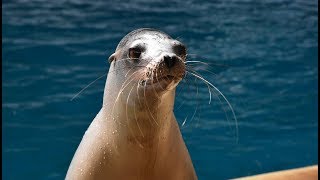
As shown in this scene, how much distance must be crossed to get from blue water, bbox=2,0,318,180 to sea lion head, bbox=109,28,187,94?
406 centimetres

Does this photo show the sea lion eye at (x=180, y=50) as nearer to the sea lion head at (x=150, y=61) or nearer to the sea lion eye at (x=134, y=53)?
the sea lion head at (x=150, y=61)

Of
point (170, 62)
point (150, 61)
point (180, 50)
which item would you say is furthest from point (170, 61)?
point (180, 50)

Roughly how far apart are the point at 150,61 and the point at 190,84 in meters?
4.02

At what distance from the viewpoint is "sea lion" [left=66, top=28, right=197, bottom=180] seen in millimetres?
2643

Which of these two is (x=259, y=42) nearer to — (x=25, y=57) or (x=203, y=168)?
(x=203, y=168)

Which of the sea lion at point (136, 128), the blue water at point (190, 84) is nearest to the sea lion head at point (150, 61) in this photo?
the sea lion at point (136, 128)

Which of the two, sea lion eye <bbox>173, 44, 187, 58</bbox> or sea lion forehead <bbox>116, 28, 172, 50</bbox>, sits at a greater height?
sea lion forehead <bbox>116, 28, 172, 50</bbox>

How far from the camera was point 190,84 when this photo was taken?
21.6ft

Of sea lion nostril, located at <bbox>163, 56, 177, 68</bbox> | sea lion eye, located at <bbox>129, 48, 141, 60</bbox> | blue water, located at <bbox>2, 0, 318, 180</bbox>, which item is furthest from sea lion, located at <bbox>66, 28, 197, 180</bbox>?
blue water, located at <bbox>2, 0, 318, 180</bbox>

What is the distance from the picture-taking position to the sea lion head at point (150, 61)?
2443 millimetres

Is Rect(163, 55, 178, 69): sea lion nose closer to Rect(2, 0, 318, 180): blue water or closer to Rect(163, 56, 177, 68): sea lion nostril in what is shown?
Rect(163, 56, 177, 68): sea lion nostril

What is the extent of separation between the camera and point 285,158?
7520 mm

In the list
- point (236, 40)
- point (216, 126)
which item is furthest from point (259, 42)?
point (216, 126)

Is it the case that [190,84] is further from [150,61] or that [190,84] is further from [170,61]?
[170,61]
